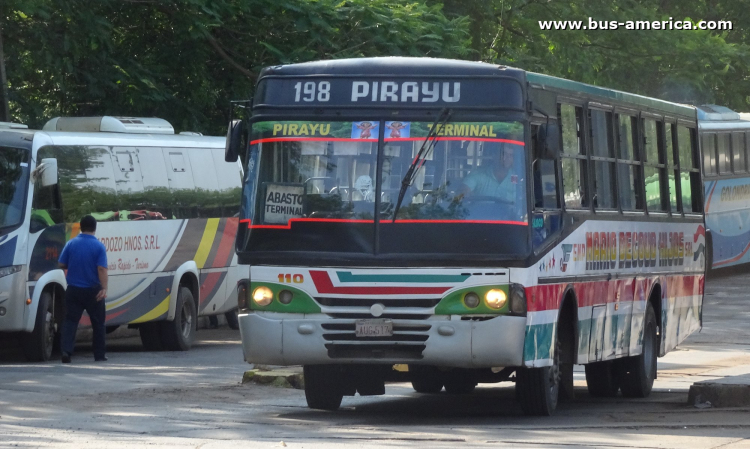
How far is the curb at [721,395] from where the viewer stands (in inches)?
492

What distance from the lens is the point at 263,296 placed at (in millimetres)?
11008

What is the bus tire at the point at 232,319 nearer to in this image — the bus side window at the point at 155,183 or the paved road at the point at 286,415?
the bus side window at the point at 155,183

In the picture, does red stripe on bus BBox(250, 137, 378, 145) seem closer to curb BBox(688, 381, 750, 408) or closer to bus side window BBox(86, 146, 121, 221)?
curb BBox(688, 381, 750, 408)

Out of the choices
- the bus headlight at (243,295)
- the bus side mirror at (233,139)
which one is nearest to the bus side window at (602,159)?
the bus side mirror at (233,139)

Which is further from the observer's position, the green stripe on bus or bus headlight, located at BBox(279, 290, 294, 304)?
bus headlight, located at BBox(279, 290, 294, 304)

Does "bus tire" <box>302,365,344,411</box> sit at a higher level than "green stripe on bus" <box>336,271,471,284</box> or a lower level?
lower

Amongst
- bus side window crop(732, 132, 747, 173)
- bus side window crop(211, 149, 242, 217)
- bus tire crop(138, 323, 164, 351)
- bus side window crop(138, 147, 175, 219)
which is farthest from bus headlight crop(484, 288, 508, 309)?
bus side window crop(732, 132, 747, 173)

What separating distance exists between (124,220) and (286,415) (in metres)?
8.79

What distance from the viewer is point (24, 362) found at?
707 inches

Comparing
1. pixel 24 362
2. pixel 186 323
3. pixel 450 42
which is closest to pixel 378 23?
pixel 450 42

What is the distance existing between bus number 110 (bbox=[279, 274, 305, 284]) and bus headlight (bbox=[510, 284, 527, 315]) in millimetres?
1520

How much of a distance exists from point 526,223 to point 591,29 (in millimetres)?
22863

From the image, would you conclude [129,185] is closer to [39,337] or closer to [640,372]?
[39,337]

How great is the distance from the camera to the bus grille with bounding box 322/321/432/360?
10.7 metres
